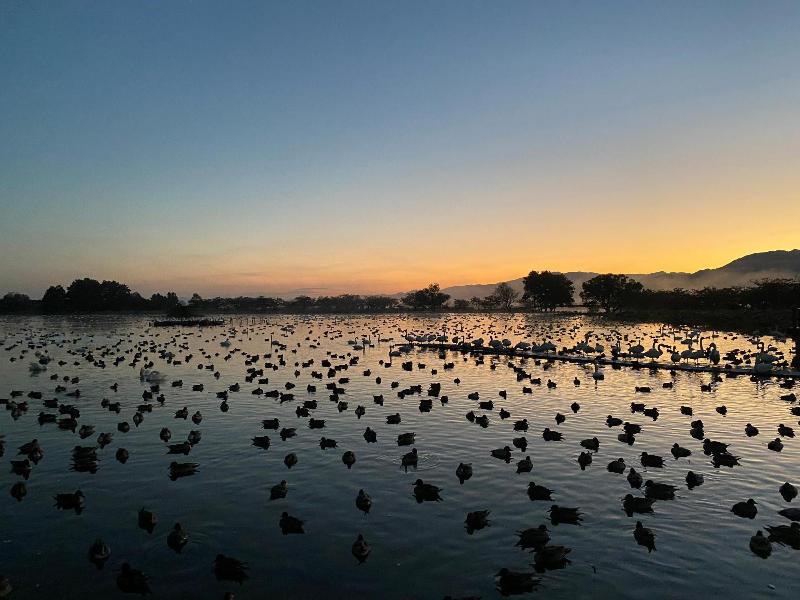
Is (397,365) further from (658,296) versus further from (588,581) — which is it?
(658,296)

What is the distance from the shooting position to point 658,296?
19075 centimetres

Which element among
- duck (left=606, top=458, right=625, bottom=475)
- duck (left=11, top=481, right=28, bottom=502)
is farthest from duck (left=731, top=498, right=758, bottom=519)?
duck (left=11, top=481, right=28, bottom=502)

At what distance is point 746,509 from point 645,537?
416cm

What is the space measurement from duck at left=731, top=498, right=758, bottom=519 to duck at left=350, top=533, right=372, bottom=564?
1155 centimetres

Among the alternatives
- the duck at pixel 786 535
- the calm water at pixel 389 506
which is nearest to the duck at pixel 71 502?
the calm water at pixel 389 506

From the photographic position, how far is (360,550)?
1472 centimetres

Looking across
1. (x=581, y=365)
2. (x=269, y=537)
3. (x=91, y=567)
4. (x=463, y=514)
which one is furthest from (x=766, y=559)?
(x=581, y=365)

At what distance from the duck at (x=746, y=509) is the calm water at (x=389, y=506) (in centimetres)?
21

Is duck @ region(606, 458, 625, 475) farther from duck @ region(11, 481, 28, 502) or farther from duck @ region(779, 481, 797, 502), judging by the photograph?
duck @ region(11, 481, 28, 502)

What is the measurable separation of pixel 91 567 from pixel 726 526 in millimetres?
17806

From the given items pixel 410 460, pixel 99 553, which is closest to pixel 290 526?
pixel 99 553

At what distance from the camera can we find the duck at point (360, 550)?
14.7 metres

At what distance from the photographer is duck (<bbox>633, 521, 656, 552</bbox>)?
1520cm

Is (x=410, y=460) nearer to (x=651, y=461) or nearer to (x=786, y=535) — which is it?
(x=651, y=461)
